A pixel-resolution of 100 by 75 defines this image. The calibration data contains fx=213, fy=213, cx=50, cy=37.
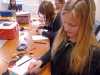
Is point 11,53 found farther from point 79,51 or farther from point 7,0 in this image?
point 7,0

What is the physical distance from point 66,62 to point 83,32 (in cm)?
25

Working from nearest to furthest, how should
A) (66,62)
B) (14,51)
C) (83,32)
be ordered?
1. (83,32)
2. (66,62)
3. (14,51)

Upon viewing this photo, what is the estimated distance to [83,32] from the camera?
114 cm

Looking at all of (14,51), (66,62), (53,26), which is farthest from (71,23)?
(53,26)

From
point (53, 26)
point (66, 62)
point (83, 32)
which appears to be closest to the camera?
point (83, 32)

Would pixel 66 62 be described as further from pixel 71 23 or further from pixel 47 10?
pixel 47 10

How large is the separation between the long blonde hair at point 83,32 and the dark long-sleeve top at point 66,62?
0.11 ft

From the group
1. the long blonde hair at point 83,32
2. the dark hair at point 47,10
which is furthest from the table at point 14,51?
the dark hair at point 47,10

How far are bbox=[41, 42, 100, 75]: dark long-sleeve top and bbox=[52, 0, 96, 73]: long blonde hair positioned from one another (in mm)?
34

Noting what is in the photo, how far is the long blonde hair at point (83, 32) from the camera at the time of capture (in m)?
1.13

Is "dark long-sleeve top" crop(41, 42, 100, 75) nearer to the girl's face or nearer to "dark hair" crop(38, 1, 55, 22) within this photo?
the girl's face

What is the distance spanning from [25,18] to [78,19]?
207cm

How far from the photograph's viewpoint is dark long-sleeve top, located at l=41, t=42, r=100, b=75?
3.86ft

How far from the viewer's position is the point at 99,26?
2.81 m
